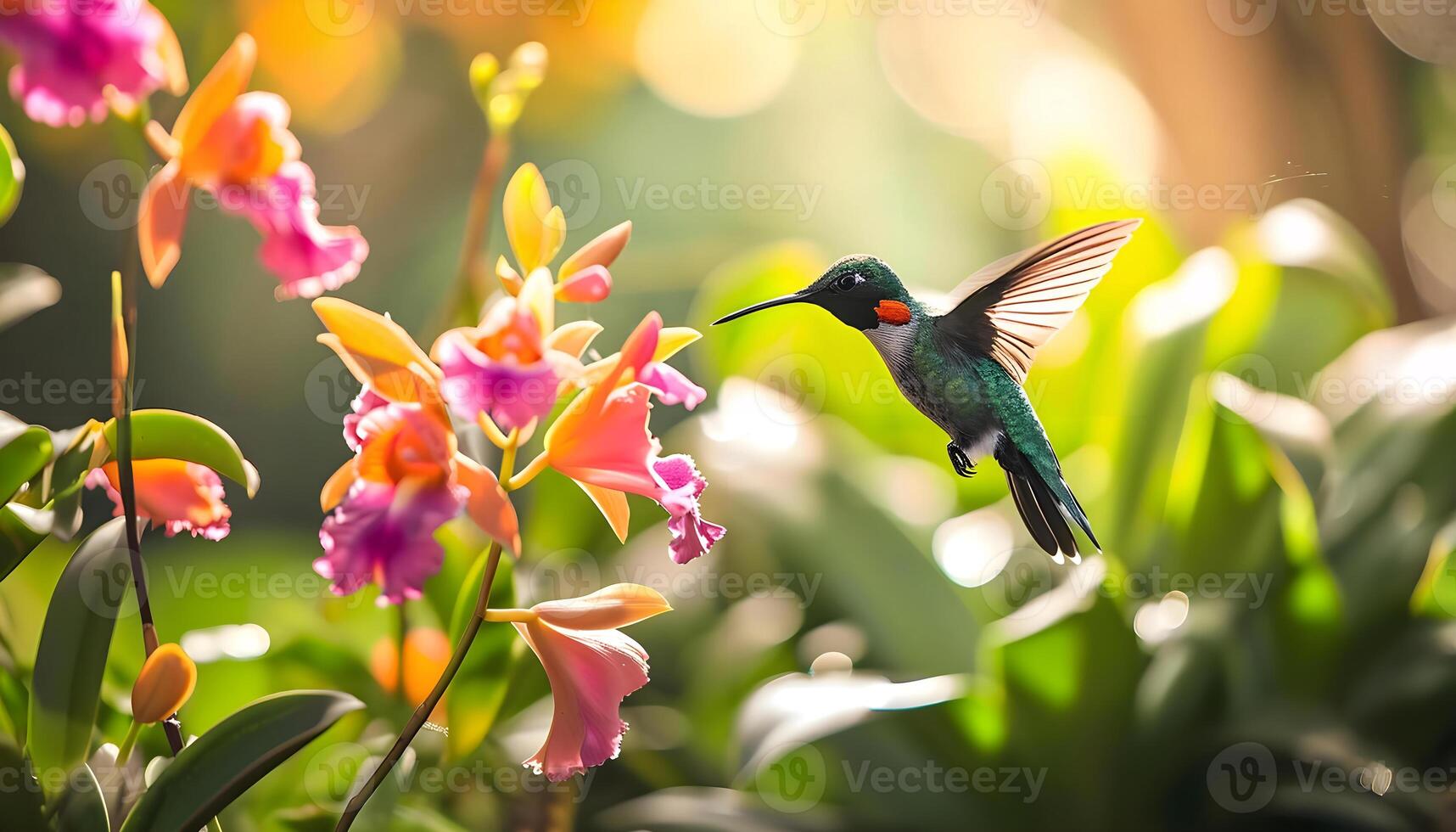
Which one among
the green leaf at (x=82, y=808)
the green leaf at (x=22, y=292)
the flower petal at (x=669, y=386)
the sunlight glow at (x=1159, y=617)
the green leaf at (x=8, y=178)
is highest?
the green leaf at (x=8, y=178)

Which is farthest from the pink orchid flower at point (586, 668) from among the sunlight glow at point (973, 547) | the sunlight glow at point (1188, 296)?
the sunlight glow at point (1188, 296)

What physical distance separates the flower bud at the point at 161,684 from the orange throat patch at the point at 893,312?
25 centimetres

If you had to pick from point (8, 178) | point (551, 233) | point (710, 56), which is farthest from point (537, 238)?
point (710, 56)

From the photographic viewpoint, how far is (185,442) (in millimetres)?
343

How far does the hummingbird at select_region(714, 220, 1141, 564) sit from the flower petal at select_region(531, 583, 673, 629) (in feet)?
0.31

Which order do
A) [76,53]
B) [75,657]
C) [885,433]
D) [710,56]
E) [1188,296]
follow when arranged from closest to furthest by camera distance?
[76,53] < [75,657] < [1188,296] < [885,433] < [710,56]

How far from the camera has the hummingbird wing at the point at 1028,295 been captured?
306 mm

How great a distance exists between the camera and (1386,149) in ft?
4.37

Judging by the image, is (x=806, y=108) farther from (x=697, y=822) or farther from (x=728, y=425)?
(x=697, y=822)

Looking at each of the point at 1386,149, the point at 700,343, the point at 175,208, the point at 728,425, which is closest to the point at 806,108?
the point at 700,343

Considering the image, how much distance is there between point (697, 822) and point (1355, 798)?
16.6 inches

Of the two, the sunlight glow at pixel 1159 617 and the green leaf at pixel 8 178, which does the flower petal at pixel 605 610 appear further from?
the sunlight glow at pixel 1159 617

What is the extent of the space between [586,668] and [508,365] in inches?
4.5

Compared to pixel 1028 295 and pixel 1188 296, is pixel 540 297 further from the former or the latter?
pixel 1188 296
